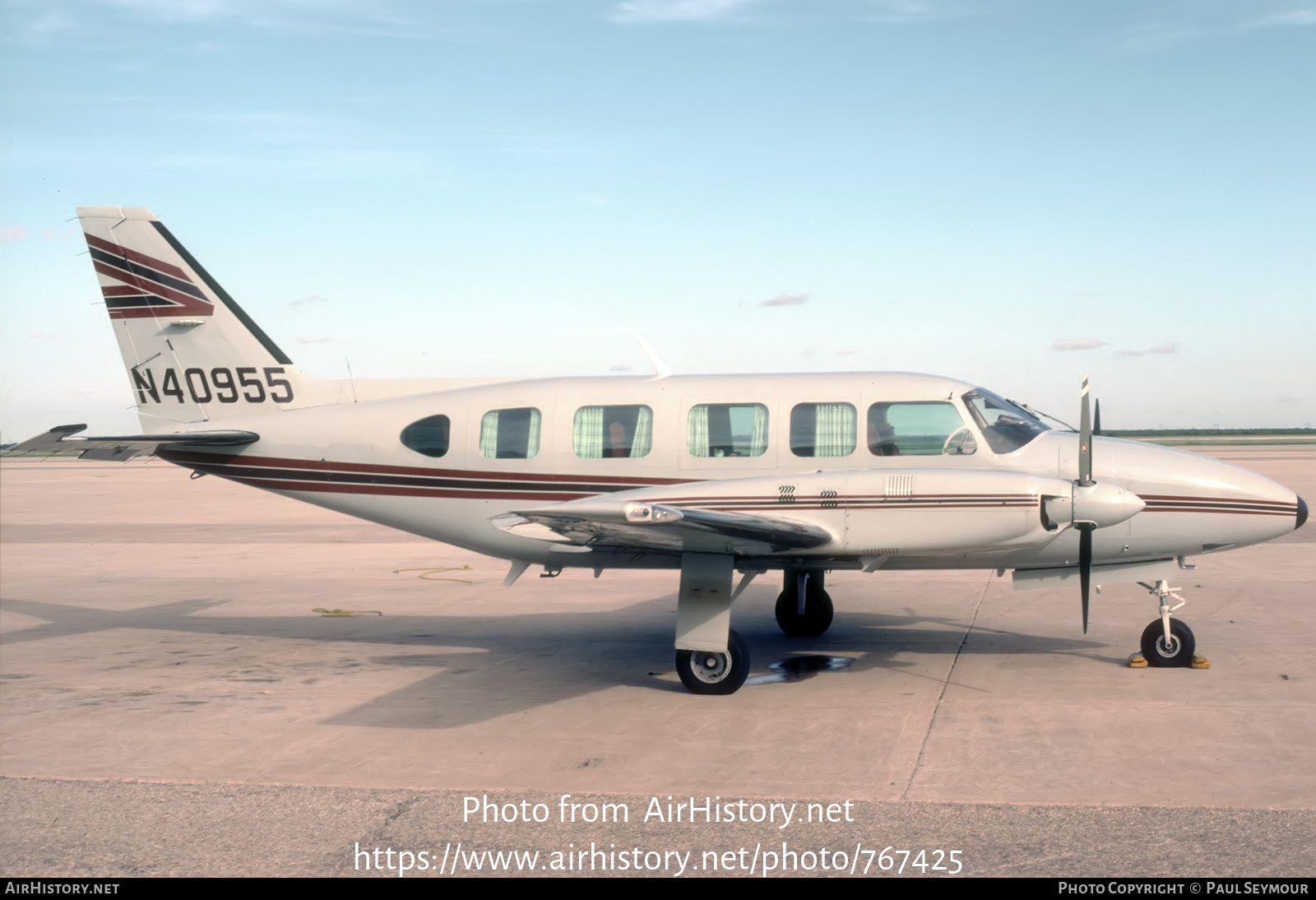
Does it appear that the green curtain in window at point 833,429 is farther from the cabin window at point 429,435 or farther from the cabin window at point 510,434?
the cabin window at point 429,435

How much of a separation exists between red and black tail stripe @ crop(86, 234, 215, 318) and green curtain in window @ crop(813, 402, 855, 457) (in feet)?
23.6

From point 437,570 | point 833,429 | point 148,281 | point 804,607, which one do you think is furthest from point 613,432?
point 437,570

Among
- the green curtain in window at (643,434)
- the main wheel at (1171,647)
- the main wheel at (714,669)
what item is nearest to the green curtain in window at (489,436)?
the green curtain in window at (643,434)

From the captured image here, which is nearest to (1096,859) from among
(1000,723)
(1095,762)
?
(1095,762)

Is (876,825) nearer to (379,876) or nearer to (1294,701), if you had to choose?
(379,876)

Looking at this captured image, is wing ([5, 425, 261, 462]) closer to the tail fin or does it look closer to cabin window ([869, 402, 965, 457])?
the tail fin

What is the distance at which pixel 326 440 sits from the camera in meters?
11.8

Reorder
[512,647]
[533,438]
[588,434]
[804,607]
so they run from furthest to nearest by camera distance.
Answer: [804,607] < [512,647] < [533,438] < [588,434]

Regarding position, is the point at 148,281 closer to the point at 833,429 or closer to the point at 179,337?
the point at 179,337

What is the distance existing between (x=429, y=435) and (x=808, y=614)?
15.5 ft

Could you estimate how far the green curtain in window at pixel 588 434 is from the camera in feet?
36.2

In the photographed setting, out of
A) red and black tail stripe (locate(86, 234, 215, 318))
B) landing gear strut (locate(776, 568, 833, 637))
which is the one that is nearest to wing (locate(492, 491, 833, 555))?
landing gear strut (locate(776, 568, 833, 637))

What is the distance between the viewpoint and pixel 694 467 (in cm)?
1078

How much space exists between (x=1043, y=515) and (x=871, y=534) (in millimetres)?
1404
